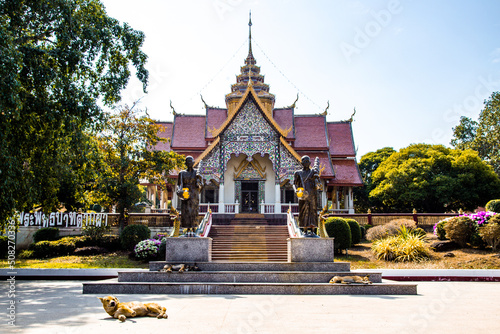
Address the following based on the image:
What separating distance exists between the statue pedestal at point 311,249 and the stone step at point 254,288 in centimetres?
243

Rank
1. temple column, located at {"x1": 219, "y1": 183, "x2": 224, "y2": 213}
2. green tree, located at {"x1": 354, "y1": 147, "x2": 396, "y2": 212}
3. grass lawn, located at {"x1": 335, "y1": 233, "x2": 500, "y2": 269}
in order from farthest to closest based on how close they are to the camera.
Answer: green tree, located at {"x1": 354, "y1": 147, "x2": 396, "y2": 212}, temple column, located at {"x1": 219, "y1": 183, "x2": 224, "y2": 213}, grass lawn, located at {"x1": 335, "y1": 233, "x2": 500, "y2": 269}

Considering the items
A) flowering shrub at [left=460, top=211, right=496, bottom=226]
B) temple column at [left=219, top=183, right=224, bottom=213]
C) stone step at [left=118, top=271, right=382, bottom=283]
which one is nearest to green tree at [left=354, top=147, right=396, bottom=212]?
temple column at [left=219, top=183, right=224, bottom=213]

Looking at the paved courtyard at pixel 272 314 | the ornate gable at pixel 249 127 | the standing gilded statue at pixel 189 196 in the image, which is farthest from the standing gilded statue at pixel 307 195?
the ornate gable at pixel 249 127

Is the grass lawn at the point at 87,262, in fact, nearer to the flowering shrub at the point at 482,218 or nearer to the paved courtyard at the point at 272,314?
the paved courtyard at the point at 272,314

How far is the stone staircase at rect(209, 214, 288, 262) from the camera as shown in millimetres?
14797

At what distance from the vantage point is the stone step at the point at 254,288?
29.0 feet

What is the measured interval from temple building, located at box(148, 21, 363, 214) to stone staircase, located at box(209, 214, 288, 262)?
4.30 metres

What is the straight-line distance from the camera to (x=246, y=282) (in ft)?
32.7

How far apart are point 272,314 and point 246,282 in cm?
365

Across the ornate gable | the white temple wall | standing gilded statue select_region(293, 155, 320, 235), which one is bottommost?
standing gilded statue select_region(293, 155, 320, 235)

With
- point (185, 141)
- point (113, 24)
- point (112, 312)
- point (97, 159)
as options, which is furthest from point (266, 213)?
point (112, 312)

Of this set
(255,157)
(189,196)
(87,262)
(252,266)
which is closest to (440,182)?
(255,157)

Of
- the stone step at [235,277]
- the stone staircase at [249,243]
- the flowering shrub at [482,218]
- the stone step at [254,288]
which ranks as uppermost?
the flowering shrub at [482,218]

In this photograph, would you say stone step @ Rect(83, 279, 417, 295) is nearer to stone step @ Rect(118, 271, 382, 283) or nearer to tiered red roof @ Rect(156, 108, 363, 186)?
stone step @ Rect(118, 271, 382, 283)
